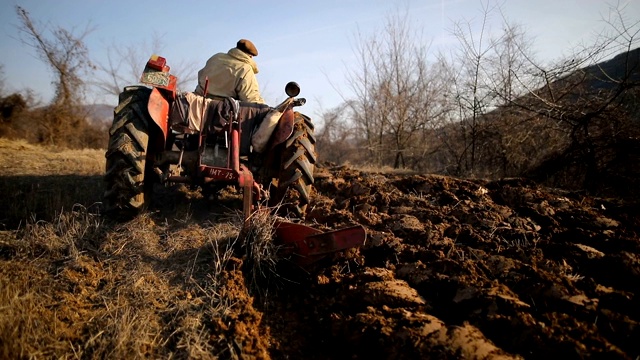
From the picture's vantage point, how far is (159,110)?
3.33m

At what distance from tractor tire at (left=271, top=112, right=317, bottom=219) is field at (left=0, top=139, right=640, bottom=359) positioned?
0.25 m

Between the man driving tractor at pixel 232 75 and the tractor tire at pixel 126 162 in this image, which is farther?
the man driving tractor at pixel 232 75

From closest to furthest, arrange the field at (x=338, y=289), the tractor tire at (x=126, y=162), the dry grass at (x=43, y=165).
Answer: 1. the field at (x=338, y=289)
2. the tractor tire at (x=126, y=162)
3. the dry grass at (x=43, y=165)

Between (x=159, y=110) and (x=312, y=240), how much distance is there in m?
1.98

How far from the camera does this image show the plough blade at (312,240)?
7.54 feet

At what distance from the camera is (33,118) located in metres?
11.3

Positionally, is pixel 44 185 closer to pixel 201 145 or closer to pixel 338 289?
pixel 201 145

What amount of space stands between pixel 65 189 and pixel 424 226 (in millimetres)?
4106

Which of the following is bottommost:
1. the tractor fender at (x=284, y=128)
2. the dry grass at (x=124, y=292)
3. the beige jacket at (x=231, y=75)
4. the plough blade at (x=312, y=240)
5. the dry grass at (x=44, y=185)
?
the dry grass at (x=124, y=292)

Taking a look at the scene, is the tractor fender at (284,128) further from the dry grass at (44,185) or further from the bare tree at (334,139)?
the bare tree at (334,139)

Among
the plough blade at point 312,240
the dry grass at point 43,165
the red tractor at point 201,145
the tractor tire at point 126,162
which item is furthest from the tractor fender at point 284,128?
the dry grass at point 43,165

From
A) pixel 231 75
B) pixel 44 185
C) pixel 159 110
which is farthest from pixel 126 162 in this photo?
pixel 44 185

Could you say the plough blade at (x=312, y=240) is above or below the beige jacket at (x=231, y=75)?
below

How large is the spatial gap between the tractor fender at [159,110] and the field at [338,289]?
0.85m
